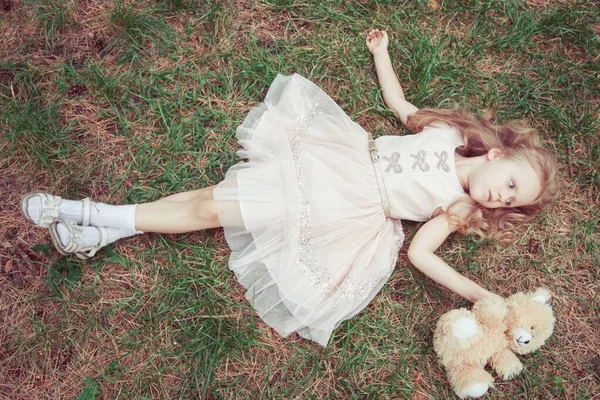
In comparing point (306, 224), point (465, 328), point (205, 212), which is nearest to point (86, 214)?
point (205, 212)

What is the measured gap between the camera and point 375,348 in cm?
300

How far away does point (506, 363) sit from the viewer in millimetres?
2721

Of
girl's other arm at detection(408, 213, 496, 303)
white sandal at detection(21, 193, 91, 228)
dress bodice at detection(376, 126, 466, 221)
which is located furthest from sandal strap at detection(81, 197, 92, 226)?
girl's other arm at detection(408, 213, 496, 303)

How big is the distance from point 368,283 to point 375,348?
416 mm

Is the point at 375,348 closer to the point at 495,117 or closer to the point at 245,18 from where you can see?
the point at 495,117

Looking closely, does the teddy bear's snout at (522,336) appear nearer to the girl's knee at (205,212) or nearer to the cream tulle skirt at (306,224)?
the cream tulle skirt at (306,224)

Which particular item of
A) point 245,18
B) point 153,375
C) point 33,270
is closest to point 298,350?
point 153,375

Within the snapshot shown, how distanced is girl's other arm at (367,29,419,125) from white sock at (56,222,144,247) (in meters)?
1.75

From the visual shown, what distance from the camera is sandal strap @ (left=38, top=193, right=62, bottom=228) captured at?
2732 millimetres

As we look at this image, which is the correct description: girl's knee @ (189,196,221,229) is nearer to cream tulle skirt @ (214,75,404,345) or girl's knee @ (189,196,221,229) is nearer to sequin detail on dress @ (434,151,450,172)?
cream tulle skirt @ (214,75,404,345)

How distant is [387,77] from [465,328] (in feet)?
5.31

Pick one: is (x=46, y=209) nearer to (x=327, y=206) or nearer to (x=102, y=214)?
(x=102, y=214)

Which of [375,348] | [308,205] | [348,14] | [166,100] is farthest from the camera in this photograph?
[348,14]

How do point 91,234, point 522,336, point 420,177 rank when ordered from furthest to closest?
1. point 420,177
2. point 91,234
3. point 522,336
